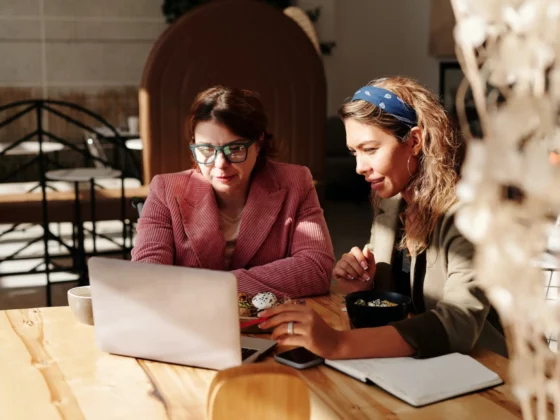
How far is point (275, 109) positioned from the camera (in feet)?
14.0

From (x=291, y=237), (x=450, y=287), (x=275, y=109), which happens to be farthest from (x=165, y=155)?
(x=450, y=287)

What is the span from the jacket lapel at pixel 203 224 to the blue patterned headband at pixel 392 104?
59cm

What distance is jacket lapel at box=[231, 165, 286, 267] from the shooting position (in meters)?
2.19

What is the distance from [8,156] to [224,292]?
24.0ft

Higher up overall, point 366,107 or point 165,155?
point 366,107

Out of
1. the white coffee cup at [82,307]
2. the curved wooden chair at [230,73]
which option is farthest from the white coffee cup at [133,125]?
the white coffee cup at [82,307]

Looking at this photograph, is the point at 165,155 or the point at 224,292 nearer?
the point at 224,292

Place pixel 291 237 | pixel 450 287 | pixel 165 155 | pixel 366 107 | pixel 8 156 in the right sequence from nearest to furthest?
pixel 450 287 → pixel 366 107 → pixel 291 237 → pixel 165 155 → pixel 8 156

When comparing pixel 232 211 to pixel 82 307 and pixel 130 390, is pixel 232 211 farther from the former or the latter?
pixel 130 390

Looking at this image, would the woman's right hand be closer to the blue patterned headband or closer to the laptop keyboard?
the blue patterned headband

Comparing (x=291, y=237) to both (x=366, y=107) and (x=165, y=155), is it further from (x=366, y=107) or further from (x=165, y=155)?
(x=165, y=155)

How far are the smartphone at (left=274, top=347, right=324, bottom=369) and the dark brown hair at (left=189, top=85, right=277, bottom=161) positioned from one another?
0.84 meters

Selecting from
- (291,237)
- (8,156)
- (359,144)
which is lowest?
(8,156)

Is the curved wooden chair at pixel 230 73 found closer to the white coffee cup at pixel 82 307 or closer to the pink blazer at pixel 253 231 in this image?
the pink blazer at pixel 253 231
